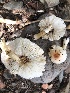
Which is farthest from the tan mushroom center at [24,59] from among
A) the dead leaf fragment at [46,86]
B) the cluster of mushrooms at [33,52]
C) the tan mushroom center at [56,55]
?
the dead leaf fragment at [46,86]

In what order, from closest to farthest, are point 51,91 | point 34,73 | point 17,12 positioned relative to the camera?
1. point 34,73
2. point 17,12
3. point 51,91

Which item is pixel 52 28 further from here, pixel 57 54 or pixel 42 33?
Result: pixel 57 54

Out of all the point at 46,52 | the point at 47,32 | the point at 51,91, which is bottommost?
the point at 51,91

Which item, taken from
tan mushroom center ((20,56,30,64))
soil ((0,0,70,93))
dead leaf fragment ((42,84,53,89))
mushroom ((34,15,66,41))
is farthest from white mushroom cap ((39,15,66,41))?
dead leaf fragment ((42,84,53,89))

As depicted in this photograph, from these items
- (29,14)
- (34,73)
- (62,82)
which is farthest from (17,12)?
(62,82)

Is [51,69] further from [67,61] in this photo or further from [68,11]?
[68,11]

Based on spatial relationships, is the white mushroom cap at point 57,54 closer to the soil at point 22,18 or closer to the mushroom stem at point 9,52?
the soil at point 22,18
